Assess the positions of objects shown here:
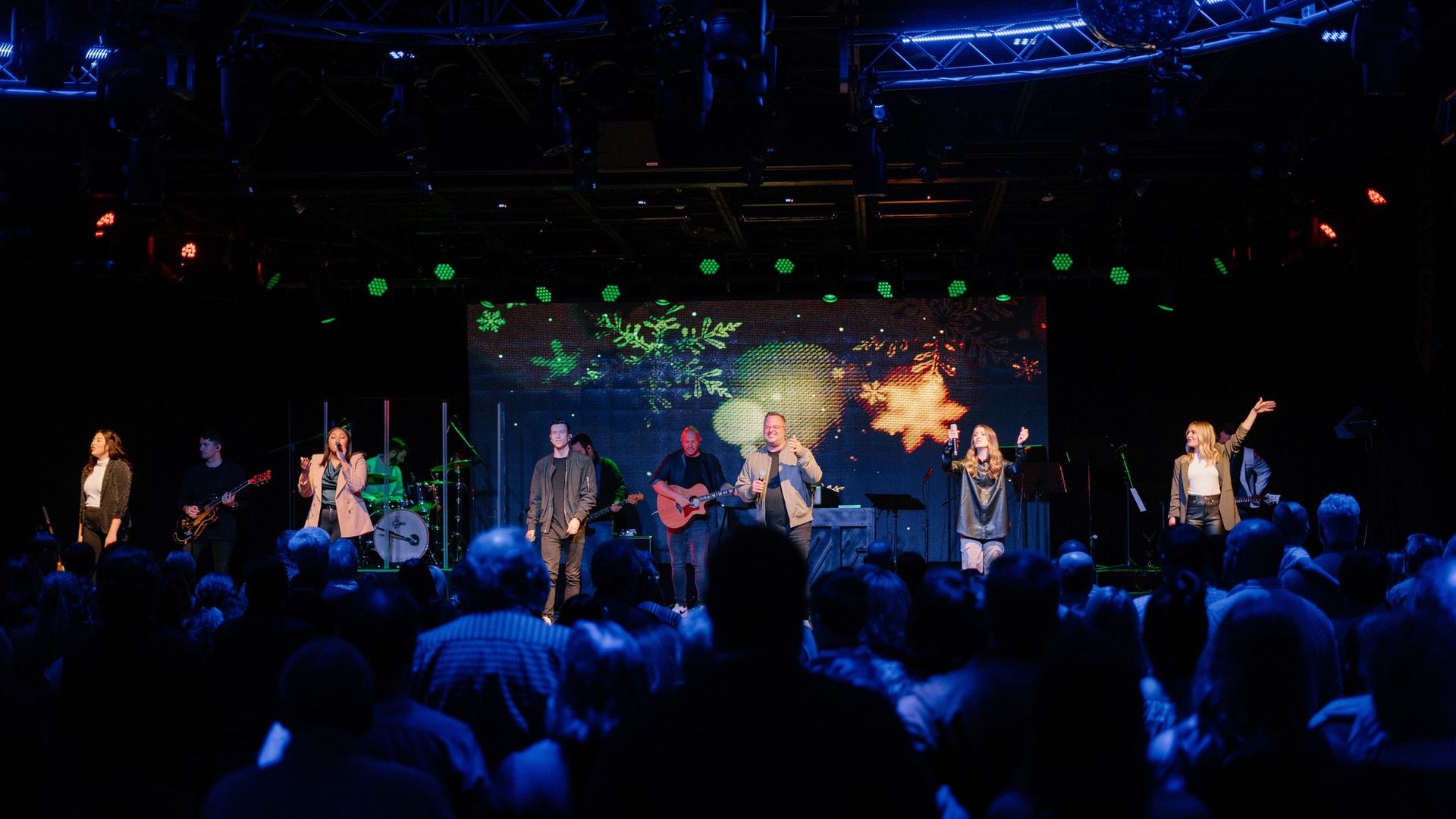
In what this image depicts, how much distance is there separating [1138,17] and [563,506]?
7.71m

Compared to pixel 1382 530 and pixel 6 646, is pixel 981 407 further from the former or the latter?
pixel 6 646

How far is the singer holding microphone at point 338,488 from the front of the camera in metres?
12.7

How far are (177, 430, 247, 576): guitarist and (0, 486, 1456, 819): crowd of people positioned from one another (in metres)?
8.55

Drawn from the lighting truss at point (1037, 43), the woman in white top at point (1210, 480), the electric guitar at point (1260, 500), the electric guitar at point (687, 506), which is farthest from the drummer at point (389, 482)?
the electric guitar at point (1260, 500)

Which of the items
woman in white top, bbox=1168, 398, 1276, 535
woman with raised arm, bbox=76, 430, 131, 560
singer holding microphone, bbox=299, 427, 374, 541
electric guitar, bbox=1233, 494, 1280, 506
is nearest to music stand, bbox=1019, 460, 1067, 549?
woman in white top, bbox=1168, 398, 1276, 535

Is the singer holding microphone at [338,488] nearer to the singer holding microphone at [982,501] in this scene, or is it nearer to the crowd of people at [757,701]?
the singer holding microphone at [982,501]

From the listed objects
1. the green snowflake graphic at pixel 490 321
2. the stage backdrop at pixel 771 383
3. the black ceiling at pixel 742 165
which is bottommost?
the stage backdrop at pixel 771 383

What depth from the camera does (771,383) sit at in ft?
55.0

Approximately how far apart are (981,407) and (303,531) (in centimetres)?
1192

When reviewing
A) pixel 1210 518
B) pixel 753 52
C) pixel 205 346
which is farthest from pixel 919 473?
pixel 753 52

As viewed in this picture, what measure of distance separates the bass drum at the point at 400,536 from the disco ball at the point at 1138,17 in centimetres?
926

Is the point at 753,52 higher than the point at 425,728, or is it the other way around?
the point at 753,52

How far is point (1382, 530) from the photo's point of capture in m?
11.7

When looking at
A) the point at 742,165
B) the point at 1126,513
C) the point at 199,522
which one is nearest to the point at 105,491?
the point at 199,522
